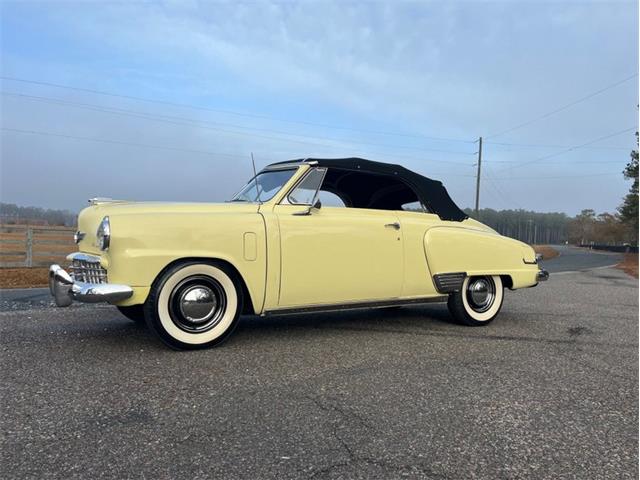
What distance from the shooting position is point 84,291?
3.90 meters

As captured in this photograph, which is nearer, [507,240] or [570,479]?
[570,479]

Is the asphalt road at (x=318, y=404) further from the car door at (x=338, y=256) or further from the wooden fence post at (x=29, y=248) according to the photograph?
the wooden fence post at (x=29, y=248)

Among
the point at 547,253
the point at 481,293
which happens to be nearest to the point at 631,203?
the point at 547,253

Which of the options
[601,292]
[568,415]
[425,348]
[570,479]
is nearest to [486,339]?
[425,348]

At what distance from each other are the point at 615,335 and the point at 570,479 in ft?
12.6

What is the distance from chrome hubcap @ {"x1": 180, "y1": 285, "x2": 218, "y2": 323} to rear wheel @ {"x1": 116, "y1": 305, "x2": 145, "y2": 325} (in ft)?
3.22

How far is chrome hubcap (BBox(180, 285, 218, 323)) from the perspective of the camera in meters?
4.15

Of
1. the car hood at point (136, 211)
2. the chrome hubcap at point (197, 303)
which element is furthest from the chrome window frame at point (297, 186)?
the chrome hubcap at point (197, 303)

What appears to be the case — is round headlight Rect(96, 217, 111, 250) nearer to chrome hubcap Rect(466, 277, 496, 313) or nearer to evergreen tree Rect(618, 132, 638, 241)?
chrome hubcap Rect(466, 277, 496, 313)

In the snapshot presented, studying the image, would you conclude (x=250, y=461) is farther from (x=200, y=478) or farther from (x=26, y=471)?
(x=26, y=471)

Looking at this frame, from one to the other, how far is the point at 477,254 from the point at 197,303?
3.22 m

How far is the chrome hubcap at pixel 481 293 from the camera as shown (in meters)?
5.73

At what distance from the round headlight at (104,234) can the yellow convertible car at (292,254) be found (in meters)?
0.01

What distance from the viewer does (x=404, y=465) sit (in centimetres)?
238
